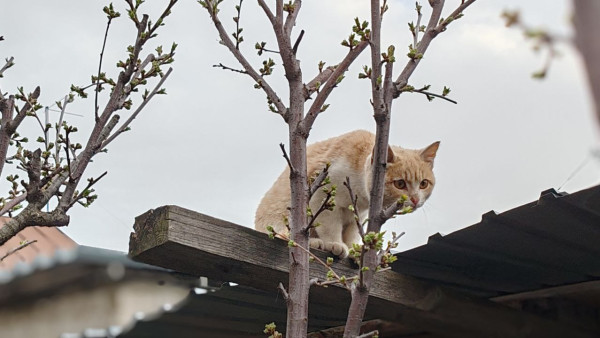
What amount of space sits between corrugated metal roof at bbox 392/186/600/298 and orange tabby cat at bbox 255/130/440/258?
1.08 ft

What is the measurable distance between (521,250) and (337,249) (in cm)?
75

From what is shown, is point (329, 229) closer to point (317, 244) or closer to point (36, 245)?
point (317, 244)

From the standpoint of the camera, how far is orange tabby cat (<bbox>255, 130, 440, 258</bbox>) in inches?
116

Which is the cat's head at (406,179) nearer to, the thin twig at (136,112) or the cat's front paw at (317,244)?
the cat's front paw at (317,244)

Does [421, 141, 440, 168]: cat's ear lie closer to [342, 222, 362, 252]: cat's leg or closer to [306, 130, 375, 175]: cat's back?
[306, 130, 375, 175]: cat's back

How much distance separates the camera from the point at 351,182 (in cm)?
310

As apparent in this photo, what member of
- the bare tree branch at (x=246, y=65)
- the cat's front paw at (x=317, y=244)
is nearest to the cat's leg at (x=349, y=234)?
the cat's front paw at (x=317, y=244)

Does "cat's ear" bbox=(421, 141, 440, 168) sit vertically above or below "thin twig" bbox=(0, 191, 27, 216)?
above

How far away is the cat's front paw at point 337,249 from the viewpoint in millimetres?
2498

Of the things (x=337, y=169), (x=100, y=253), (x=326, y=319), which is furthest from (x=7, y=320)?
(x=337, y=169)

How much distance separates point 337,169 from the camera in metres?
3.05

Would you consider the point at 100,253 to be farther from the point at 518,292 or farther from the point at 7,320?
the point at 518,292

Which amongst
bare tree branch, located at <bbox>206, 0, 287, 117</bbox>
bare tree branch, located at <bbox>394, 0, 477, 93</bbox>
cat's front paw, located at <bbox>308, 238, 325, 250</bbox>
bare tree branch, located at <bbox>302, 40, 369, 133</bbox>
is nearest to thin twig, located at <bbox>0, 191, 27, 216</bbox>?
bare tree branch, located at <bbox>206, 0, 287, 117</bbox>

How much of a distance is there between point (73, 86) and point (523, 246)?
173 centimetres
